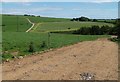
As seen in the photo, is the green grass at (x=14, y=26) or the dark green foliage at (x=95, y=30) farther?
the green grass at (x=14, y=26)

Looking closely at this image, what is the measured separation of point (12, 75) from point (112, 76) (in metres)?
3.70

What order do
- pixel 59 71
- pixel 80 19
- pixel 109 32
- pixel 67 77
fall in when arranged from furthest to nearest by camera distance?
1. pixel 80 19
2. pixel 109 32
3. pixel 59 71
4. pixel 67 77

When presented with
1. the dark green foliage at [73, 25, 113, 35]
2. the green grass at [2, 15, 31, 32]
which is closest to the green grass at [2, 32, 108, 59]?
the dark green foliage at [73, 25, 113, 35]

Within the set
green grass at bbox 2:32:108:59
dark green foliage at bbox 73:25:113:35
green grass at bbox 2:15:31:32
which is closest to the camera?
green grass at bbox 2:32:108:59

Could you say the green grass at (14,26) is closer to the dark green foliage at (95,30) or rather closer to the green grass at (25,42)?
the dark green foliage at (95,30)

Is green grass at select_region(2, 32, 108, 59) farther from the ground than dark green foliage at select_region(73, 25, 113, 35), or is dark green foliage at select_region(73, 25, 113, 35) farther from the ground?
green grass at select_region(2, 32, 108, 59)

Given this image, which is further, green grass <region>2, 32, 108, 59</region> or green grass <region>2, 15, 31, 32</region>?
green grass <region>2, 15, 31, 32</region>

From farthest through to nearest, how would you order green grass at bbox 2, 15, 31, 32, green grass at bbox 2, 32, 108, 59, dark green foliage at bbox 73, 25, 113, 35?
1. green grass at bbox 2, 15, 31, 32
2. dark green foliage at bbox 73, 25, 113, 35
3. green grass at bbox 2, 32, 108, 59

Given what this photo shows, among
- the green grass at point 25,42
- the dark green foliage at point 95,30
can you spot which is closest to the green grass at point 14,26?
the dark green foliage at point 95,30

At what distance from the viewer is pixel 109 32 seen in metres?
63.4

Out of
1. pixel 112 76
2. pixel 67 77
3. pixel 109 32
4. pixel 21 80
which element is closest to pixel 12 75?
pixel 21 80

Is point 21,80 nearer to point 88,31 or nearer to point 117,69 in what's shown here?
point 117,69

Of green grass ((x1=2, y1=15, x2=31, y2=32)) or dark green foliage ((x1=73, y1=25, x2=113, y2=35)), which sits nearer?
dark green foliage ((x1=73, y1=25, x2=113, y2=35))

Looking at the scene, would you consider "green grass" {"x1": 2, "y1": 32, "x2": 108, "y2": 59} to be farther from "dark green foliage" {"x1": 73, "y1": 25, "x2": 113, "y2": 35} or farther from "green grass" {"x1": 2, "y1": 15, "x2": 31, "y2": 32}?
"green grass" {"x1": 2, "y1": 15, "x2": 31, "y2": 32}
